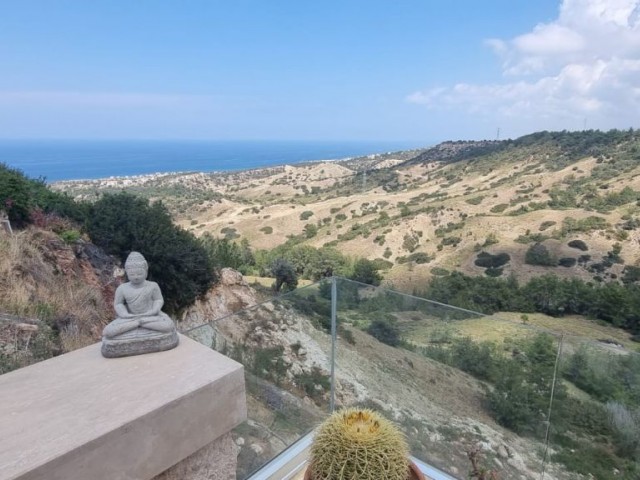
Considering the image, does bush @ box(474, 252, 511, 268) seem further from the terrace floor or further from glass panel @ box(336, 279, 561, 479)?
the terrace floor

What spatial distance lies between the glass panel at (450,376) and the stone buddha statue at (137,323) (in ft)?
4.74

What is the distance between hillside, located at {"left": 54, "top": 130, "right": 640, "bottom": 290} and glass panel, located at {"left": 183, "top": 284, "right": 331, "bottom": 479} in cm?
1534

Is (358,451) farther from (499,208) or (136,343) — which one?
(499,208)

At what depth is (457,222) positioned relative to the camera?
2731cm

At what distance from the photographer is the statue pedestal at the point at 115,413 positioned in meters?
1.64

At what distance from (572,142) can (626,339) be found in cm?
3537

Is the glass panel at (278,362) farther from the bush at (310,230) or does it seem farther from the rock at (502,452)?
the bush at (310,230)

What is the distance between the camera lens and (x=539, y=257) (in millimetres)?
19312

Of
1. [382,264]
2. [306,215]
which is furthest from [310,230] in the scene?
[382,264]

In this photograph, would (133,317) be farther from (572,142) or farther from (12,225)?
(572,142)

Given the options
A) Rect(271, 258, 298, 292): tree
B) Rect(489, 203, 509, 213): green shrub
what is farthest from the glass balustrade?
Rect(489, 203, 509, 213): green shrub

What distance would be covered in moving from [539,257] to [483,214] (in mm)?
8648

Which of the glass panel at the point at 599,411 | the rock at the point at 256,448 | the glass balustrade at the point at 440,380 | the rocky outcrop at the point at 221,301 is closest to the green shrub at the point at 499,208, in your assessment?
the rocky outcrop at the point at 221,301

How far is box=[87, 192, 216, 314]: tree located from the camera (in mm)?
7316
